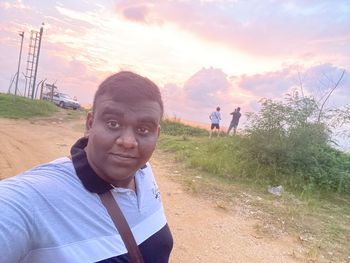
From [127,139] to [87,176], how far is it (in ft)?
0.59

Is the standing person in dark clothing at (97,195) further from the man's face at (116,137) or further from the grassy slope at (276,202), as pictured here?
the grassy slope at (276,202)

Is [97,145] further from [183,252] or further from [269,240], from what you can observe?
[269,240]

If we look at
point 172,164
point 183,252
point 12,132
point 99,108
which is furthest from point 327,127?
point 99,108

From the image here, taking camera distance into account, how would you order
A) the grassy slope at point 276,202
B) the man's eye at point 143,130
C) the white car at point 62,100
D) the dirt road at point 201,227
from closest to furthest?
1. the man's eye at point 143,130
2. the dirt road at point 201,227
3. the grassy slope at point 276,202
4. the white car at point 62,100

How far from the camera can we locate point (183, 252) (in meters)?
4.54

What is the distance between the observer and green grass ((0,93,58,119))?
1589 centimetres

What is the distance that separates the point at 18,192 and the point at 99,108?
39cm

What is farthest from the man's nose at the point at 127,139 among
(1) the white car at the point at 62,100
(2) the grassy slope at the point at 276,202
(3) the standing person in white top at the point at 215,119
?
(1) the white car at the point at 62,100

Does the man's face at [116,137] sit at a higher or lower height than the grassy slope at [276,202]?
higher

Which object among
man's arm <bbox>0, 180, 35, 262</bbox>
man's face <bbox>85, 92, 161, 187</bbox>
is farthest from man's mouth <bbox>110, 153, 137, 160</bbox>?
man's arm <bbox>0, 180, 35, 262</bbox>

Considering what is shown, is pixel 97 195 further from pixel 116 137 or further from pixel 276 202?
pixel 276 202

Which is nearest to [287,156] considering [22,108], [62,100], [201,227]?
[201,227]

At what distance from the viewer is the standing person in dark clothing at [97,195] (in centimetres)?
107

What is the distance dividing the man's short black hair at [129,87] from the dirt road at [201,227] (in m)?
3.32
